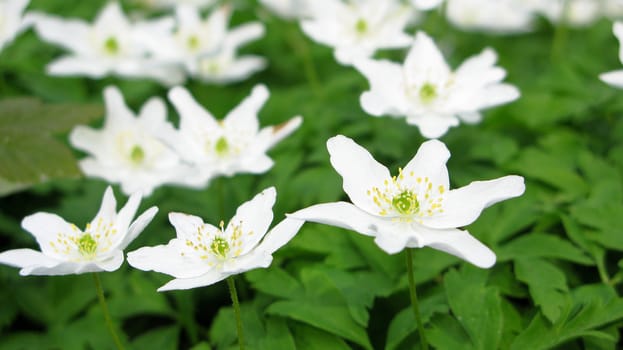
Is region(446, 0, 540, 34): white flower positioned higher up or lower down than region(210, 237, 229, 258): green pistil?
higher up

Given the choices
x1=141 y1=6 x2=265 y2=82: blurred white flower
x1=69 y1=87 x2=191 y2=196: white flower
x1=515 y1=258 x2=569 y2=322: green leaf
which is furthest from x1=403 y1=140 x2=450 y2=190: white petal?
x1=141 y1=6 x2=265 y2=82: blurred white flower

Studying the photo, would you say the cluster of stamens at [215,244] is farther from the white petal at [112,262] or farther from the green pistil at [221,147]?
the green pistil at [221,147]

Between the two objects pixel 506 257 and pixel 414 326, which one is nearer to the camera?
pixel 414 326

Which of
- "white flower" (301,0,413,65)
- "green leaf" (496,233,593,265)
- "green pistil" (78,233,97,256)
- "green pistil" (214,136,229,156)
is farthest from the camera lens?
"white flower" (301,0,413,65)

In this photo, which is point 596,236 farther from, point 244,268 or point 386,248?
point 244,268

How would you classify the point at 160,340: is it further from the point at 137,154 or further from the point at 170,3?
the point at 170,3

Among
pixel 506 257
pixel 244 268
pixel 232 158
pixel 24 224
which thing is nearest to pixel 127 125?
pixel 232 158

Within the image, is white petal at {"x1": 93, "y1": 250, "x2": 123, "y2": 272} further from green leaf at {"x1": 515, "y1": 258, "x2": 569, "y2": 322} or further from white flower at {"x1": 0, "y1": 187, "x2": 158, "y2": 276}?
green leaf at {"x1": 515, "y1": 258, "x2": 569, "y2": 322}
